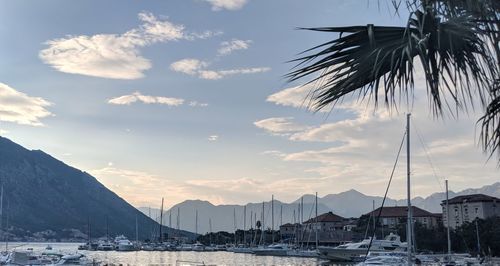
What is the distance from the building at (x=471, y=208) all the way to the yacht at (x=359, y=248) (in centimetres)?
5806

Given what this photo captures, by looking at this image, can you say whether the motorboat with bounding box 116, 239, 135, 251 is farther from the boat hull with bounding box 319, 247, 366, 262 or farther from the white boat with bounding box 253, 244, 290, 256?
the boat hull with bounding box 319, 247, 366, 262

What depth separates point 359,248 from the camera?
2913 inches

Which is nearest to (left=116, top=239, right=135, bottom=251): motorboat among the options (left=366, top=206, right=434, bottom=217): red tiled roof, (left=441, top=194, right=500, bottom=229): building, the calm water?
the calm water

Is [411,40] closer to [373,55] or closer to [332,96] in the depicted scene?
[373,55]

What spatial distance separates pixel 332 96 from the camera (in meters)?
4.79

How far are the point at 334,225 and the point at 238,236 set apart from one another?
2735 cm

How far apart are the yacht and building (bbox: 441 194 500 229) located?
5806cm

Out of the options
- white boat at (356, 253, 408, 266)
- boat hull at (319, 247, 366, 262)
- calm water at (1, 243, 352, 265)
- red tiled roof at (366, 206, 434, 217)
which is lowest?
calm water at (1, 243, 352, 265)

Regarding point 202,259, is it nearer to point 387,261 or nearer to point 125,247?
point 125,247

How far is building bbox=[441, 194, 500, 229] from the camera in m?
130

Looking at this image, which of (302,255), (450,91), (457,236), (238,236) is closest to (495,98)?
(450,91)

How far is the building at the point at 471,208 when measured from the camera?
130 metres

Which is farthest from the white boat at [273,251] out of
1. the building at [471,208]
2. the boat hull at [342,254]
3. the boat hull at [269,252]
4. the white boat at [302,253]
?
the building at [471,208]

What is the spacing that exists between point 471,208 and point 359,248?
69792 millimetres
